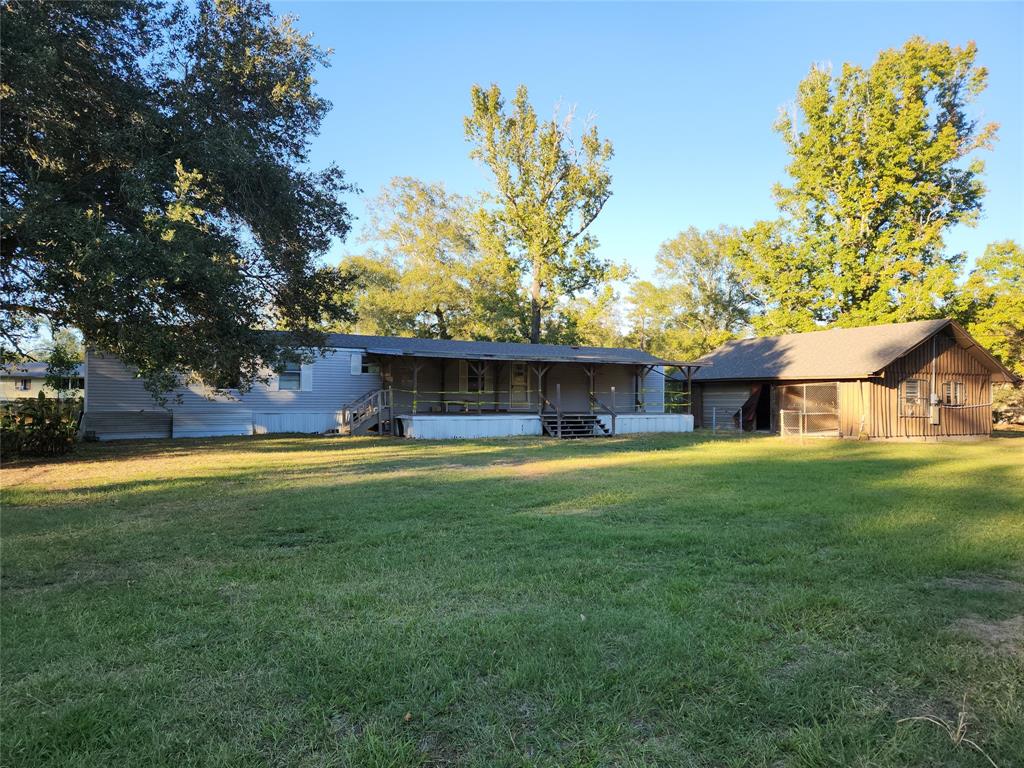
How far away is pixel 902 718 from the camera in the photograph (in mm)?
2535

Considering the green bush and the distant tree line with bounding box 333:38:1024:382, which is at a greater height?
the distant tree line with bounding box 333:38:1024:382

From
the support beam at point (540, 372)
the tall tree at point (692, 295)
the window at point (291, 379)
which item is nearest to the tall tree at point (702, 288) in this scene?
the tall tree at point (692, 295)

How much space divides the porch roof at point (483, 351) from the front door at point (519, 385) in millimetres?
690

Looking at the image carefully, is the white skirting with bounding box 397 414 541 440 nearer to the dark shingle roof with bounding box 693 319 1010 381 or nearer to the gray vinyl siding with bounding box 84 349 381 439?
the gray vinyl siding with bounding box 84 349 381 439

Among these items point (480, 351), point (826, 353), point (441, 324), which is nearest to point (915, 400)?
point (826, 353)

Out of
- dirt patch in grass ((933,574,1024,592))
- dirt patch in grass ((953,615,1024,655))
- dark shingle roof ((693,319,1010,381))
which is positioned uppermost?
dark shingle roof ((693,319,1010,381))

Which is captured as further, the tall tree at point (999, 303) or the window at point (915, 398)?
the tall tree at point (999, 303)

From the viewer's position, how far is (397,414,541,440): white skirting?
19.1 m

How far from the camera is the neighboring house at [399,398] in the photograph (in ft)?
61.2

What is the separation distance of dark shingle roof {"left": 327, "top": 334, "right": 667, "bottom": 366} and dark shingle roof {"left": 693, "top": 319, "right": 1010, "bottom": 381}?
458 cm

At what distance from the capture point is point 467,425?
19.9 meters

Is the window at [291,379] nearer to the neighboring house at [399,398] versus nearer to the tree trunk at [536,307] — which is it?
the neighboring house at [399,398]

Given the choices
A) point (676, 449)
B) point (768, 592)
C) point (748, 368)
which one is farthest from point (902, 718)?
point (748, 368)

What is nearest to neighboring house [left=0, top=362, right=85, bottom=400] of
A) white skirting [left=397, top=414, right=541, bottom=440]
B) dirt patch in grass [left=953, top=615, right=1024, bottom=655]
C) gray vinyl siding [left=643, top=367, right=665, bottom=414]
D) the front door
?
white skirting [left=397, top=414, right=541, bottom=440]
